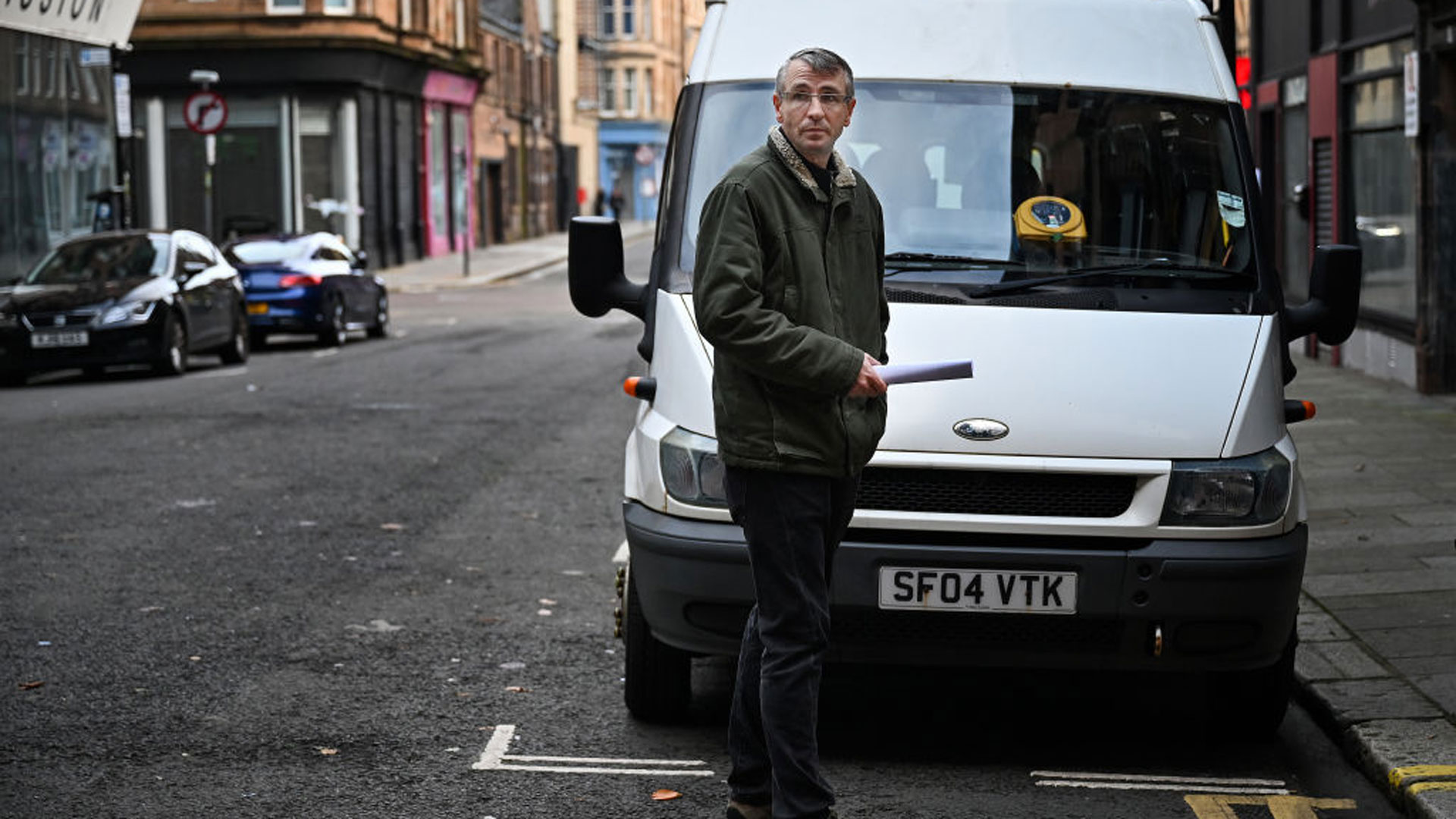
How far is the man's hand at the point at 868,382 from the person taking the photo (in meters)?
4.57

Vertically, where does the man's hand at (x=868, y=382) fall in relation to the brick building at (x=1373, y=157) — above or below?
below

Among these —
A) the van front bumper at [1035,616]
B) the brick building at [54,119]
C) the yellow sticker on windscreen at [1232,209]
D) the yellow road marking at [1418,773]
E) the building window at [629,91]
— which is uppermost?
the building window at [629,91]

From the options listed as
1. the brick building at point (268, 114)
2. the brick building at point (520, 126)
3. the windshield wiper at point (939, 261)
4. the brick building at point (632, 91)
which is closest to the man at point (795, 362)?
the windshield wiper at point (939, 261)

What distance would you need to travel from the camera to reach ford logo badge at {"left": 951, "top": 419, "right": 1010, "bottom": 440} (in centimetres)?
560

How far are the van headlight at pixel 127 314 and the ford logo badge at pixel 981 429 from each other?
1514 centimetres

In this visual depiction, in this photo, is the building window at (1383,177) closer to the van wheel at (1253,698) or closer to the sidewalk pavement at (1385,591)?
the sidewalk pavement at (1385,591)

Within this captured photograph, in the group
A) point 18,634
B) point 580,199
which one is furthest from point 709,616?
point 580,199

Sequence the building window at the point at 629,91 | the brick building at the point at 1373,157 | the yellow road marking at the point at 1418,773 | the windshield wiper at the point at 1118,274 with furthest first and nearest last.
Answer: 1. the building window at the point at 629,91
2. the brick building at the point at 1373,157
3. the windshield wiper at the point at 1118,274
4. the yellow road marking at the point at 1418,773

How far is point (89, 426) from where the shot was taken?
591 inches

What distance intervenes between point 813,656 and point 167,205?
132 feet

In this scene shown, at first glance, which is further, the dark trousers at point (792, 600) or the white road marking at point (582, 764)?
the white road marking at point (582, 764)

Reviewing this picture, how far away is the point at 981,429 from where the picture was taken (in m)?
5.61

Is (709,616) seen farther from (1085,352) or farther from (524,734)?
(1085,352)

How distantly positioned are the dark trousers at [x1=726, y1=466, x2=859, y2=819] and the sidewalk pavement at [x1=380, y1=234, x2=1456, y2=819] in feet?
5.13
